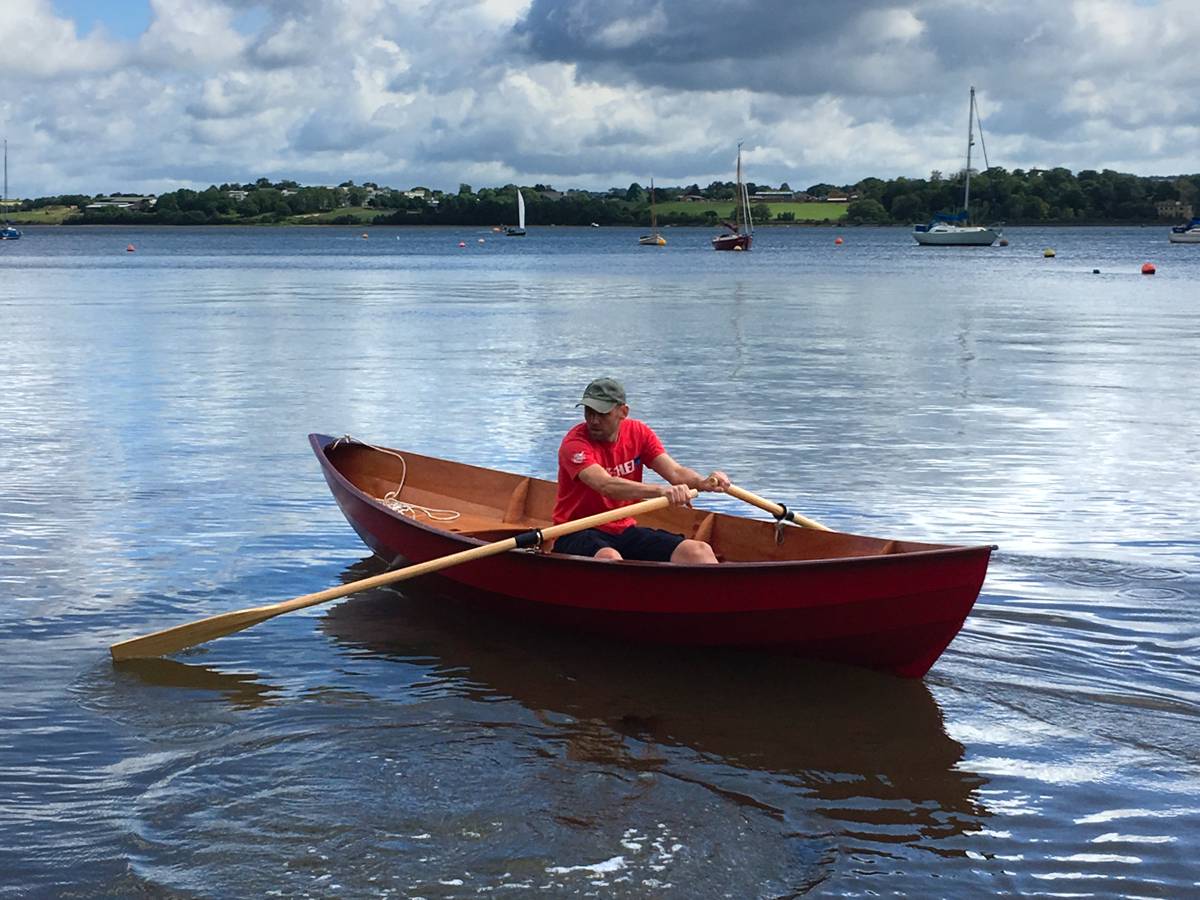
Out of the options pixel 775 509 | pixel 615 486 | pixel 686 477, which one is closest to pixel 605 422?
pixel 615 486

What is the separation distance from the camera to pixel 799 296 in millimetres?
50156

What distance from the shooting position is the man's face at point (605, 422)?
907 cm

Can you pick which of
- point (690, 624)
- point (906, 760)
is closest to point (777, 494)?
point (690, 624)

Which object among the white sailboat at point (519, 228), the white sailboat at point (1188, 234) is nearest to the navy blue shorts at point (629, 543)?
the white sailboat at point (1188, 234)

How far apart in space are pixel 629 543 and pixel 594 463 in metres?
0.57

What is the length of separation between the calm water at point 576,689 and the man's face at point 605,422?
1.40 meters

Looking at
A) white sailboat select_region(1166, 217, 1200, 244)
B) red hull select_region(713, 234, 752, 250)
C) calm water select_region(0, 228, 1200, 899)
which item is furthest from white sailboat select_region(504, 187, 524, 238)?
calm water select_region(0, 228, 1200, 899)

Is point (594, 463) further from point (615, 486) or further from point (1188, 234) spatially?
point (1188, 234)

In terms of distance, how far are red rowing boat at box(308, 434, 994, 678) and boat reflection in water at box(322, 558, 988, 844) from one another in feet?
0.68

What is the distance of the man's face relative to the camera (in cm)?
907

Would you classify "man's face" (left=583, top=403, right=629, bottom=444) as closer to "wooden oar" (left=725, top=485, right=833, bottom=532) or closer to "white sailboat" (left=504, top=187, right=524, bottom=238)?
"wooden oar" (left=725, top=485, right=833, bottom=532)

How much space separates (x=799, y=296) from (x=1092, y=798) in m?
44.3

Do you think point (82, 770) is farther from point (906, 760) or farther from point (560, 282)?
point (560, 282)

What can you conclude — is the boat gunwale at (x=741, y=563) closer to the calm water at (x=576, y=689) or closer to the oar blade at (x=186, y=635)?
the calm water at (x=576, y=689)
